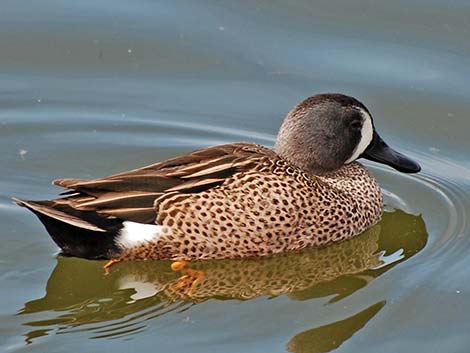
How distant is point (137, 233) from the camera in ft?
28.1

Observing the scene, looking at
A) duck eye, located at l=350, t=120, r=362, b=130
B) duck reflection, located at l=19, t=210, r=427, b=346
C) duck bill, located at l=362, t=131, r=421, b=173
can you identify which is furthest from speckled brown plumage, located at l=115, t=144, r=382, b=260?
duck bill, located at l=362, t=131, r=421, b=173

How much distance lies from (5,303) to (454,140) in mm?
4292

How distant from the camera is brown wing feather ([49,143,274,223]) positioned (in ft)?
27.7

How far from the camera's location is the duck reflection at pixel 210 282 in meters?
8.09

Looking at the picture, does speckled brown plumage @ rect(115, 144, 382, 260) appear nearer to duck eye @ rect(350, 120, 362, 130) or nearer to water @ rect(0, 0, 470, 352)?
water @ rect(0, 0, 470, 352)

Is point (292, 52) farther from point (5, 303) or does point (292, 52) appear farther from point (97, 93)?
point (5, 303)

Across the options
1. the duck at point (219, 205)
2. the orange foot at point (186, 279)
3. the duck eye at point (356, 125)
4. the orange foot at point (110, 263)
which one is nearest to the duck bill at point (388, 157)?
the duck eye at point (356, 125)

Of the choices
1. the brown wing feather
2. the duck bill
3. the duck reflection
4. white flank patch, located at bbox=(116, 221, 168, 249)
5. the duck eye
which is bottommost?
the duck reflection

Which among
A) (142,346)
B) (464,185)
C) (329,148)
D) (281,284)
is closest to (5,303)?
(142,346)

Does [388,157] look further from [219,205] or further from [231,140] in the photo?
[219,205]

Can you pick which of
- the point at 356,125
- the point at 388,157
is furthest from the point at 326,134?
the point at 388,157

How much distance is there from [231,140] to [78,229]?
7.66 feet

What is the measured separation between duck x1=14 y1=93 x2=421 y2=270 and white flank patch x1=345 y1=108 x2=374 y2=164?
17 cm

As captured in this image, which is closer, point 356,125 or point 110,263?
point 110,263
